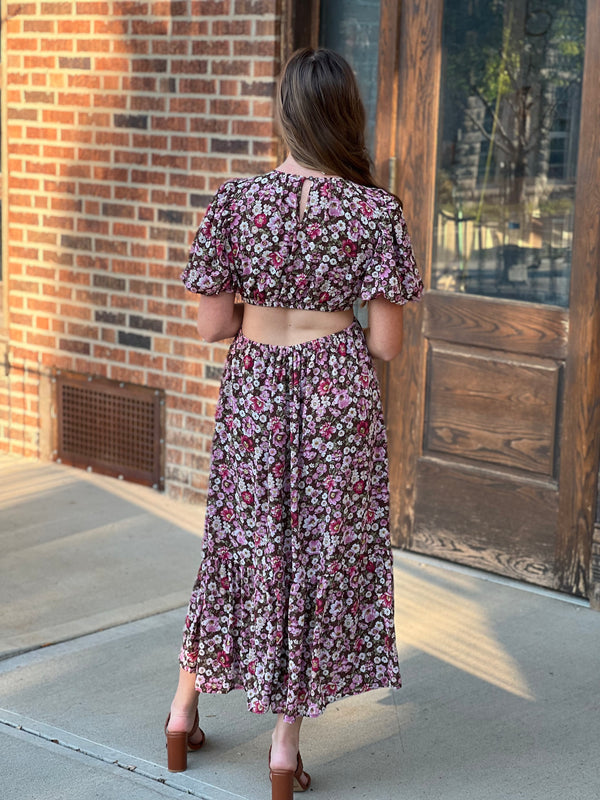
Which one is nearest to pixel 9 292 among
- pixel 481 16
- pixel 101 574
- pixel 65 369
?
pixel 65 369

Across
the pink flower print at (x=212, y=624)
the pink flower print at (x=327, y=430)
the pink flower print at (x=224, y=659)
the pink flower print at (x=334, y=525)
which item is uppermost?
the pink flower print at (x=327, y=430)

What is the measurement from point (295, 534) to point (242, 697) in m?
0.93

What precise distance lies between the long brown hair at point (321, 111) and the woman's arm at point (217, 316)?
0.42m

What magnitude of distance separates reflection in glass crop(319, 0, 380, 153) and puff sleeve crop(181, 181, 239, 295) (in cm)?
222

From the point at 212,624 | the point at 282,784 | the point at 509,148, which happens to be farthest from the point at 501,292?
the point at 282,784

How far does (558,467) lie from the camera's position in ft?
16.2

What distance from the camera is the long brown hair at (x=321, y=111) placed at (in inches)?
125

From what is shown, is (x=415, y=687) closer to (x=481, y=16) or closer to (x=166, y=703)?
(x=166, y=703)

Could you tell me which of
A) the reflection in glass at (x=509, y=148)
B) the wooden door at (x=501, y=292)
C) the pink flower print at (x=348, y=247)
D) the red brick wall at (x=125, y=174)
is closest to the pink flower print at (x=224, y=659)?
the pink flower print at (x=348, y=247)

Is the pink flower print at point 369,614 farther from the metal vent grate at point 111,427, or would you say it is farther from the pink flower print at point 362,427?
the metal vent grate at point 111,427

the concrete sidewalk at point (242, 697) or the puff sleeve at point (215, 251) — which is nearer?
the puff sleeve at point (215, 251)

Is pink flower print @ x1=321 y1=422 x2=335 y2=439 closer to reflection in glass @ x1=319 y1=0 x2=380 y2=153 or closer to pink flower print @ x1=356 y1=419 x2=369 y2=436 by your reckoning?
pink flower print @ x1=356 y1=419 x2=369 y2=436

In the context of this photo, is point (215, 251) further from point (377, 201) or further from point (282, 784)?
point (282, 784)

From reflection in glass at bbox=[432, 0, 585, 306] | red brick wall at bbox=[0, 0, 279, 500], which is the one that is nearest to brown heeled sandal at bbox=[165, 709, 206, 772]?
reflection in glass at bbox=[432, 0, 585, 306]
